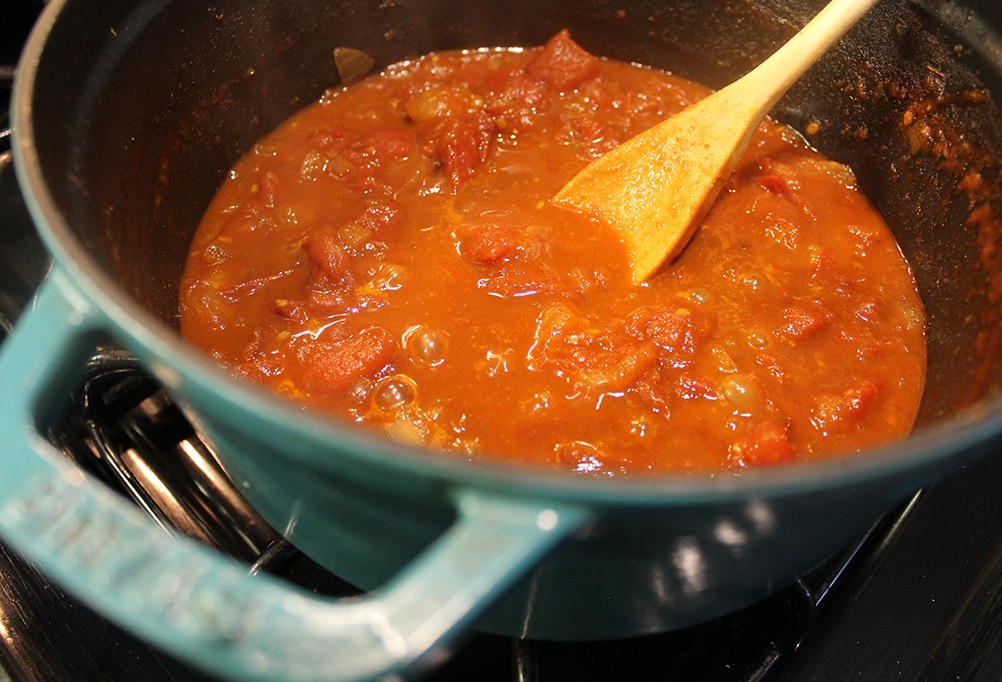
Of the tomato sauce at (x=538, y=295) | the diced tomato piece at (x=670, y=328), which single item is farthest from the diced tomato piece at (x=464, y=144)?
the diced tomato piece at (x=670, y=328)

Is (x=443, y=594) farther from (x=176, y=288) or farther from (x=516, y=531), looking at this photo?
(x=176, y=288)

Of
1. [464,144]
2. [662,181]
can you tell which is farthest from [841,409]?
[464,144]

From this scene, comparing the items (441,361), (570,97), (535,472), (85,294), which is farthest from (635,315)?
(85,294)

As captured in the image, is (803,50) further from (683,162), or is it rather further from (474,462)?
(474,462)

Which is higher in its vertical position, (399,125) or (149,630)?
(149,630)

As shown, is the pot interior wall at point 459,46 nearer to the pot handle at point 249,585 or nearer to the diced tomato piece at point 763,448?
the diced tomato piece at point 763,448

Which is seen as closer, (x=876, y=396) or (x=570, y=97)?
(x=876, y=396)
